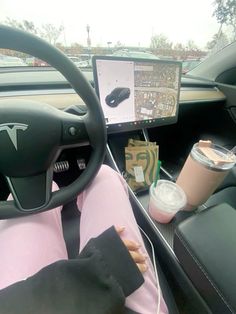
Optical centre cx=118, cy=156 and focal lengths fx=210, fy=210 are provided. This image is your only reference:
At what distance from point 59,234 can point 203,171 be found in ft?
1.47

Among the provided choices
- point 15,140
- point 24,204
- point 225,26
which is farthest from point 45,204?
point 225,26

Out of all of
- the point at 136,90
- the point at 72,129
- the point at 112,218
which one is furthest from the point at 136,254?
the point at 136,90

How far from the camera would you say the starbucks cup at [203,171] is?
607mm

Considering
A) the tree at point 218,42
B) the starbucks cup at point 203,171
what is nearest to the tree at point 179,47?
the tree at point 218,42

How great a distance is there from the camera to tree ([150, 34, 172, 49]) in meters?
1.17

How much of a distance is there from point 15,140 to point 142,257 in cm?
39

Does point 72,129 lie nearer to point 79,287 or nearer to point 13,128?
point 13,128

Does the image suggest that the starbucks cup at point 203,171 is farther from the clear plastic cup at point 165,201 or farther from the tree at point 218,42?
the tree at point 218,42

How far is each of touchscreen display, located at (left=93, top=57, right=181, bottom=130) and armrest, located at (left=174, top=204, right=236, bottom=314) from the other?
0.47 m

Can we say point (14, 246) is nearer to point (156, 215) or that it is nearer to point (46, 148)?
point (46, 148)

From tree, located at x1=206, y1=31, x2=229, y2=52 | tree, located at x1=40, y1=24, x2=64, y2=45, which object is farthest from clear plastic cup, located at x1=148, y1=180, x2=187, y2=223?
tree, located at x1=206, y1=31, x2=229, y2=52

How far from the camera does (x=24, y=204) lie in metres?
0.52

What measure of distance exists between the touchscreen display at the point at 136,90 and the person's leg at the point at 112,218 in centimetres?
26

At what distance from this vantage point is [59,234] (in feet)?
1.85
